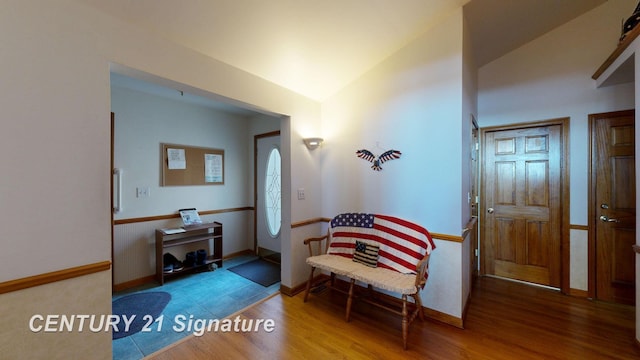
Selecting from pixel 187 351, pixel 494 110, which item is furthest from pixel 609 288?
pixel 187 351

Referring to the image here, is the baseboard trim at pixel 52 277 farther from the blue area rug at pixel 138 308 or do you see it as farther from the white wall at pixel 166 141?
the white wall at pixel 166 141

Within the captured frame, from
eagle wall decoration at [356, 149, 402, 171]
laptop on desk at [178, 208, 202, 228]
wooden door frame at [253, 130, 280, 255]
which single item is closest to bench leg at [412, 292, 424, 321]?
eagle wall decoration at [356, 149, 402, 171]

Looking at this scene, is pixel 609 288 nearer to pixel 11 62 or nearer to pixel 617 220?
pixel 617 220

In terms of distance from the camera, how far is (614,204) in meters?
2.66

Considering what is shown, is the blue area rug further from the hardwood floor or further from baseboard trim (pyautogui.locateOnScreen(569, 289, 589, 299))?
baseboard trim (pyautogui.locateOnScreen(569, 289, 589, 299))

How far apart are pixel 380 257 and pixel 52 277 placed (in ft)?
7.97

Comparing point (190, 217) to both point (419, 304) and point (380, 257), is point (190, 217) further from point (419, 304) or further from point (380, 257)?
point (419, 304)

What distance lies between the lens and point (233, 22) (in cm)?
183

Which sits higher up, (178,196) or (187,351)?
(178,196)

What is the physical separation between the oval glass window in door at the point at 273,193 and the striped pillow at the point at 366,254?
1837 millimetres

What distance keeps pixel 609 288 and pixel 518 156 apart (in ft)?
5.44

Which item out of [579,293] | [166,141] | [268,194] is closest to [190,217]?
[166,141]

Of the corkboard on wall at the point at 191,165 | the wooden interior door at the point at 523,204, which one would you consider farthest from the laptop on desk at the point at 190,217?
the wooden interior door at the point at 523,204

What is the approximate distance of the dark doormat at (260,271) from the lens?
3.28 metres
